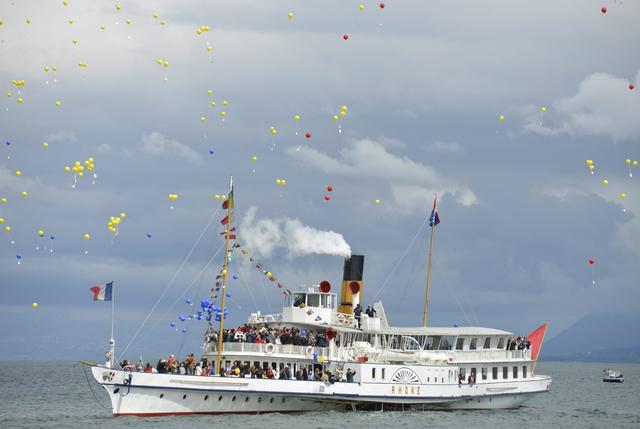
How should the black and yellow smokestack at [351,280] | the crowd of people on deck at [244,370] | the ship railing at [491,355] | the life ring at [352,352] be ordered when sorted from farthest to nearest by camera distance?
the black and yellow smokestack at [351,280]
the ship railing at [491,355]
the life ring at [352,352]
the crowd of people on deck at [244,370]

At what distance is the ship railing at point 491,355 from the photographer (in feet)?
236

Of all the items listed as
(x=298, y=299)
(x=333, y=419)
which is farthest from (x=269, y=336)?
(x=333, y=419)

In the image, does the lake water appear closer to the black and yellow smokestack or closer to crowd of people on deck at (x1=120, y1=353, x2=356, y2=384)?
crowd of people on deck at (x1=120, y1=353, x2=356, y2=384)

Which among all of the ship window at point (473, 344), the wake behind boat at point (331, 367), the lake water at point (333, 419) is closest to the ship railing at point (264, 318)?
the wake behind boat at point (331, 367)

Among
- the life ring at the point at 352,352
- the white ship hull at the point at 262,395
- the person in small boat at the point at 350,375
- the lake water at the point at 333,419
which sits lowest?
the lake water at the point at 333,419

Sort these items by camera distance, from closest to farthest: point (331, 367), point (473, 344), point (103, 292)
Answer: point (103, 292) < point (331, 367) < point (473, 344)

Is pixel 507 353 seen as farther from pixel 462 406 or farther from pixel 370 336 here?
pixel 370 336

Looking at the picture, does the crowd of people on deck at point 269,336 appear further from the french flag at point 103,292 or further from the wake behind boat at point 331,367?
the french flag at point 103,292

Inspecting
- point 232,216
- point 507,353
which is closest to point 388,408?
point 507,353

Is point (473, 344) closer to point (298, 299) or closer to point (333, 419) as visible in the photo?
point (298, 299)

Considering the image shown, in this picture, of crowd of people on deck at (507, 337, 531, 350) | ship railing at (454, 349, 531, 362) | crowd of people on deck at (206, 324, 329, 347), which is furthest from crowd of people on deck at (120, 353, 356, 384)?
crowd of people on deck at (507, 337, 531, 350)

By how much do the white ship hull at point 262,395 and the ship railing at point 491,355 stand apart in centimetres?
179

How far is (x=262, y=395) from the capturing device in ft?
207

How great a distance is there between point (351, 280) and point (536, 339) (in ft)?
52.5
